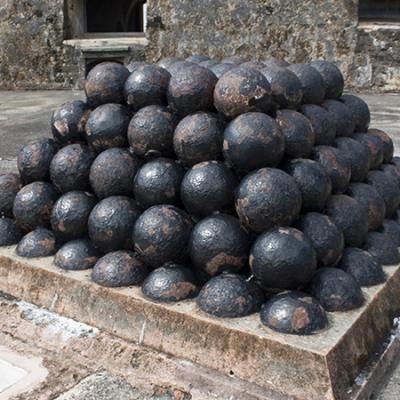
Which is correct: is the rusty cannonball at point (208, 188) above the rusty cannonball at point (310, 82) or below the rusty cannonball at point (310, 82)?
below

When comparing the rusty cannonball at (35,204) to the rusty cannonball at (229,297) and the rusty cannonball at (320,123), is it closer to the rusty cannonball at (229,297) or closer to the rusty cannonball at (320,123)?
the rusty cannonball at (229,297)

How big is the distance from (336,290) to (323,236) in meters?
0.21

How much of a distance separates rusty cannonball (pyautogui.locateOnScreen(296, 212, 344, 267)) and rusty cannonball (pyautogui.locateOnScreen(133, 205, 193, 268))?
0.46 meters

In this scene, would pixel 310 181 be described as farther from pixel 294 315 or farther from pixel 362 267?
pixel 294 315

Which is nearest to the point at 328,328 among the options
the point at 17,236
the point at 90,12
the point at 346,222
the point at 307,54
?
the point at 346,222

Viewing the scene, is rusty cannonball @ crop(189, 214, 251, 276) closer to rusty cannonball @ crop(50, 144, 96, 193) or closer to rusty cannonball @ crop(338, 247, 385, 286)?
rusty cannonball @ crop(338, 247, 385, 286)

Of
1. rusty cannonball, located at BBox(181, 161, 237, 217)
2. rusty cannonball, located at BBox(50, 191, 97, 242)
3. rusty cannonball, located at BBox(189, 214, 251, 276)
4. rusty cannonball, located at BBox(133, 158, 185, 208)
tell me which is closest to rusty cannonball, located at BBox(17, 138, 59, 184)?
rusty cannonball, located at BBox(50, 191, 97, 242)

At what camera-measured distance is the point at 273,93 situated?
246cm

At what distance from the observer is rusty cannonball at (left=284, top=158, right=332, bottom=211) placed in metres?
2.28

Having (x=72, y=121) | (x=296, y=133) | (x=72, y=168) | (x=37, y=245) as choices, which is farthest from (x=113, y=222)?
(x=296, y=133)

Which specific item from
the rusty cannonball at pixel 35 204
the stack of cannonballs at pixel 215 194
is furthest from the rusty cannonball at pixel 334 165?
the rusty cannonball at pixel 35 204

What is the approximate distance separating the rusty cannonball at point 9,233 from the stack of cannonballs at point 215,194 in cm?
1

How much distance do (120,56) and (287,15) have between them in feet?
12.1

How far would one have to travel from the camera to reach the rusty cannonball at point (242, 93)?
2.30 m
